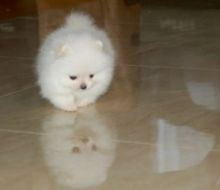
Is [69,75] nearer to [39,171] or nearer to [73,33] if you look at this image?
[73,33]

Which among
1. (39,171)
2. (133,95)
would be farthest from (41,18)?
(39,171)

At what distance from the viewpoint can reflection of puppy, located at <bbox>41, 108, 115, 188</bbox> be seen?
1.63 metres

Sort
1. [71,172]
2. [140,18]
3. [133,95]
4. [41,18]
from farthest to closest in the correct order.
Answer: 1. [140,18]
2. [41,18]
3. [133,95]
4. [71,172]

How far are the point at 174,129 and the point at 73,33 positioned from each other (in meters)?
0.52

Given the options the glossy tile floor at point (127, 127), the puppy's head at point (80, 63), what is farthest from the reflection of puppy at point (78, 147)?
the puppy's head at point (80, 63)

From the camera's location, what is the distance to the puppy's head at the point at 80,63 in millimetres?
2072

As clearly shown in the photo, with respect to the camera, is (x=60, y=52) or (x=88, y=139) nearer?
(x=88, y=139)

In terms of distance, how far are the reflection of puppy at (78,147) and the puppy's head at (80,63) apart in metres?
0.12

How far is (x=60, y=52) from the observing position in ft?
6.87

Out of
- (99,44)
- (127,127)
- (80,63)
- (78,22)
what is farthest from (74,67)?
(78,22)

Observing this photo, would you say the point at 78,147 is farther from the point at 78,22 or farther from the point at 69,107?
the point at 78,22

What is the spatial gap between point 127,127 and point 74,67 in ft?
0.88

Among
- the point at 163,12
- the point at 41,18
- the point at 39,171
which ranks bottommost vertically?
the point at 163,12

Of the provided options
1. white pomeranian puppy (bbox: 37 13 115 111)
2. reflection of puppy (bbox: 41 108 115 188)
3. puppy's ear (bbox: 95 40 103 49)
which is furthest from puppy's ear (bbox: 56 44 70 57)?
reflection of puppy (bbox: 41 108 115 188)
